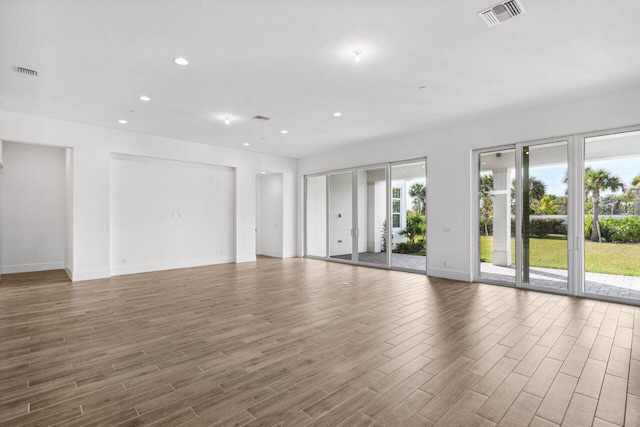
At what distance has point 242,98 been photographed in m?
5.29

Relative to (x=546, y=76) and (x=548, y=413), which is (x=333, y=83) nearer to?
(x=546, y=76)

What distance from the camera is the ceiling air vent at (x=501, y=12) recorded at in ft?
9.57

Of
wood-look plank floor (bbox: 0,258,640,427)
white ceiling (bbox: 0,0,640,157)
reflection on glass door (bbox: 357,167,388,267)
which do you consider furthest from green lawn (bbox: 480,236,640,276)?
reflection on glass door (bbox: 357,167,388,267)

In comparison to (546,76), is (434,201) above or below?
below

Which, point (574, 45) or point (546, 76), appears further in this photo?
point (546, 76)

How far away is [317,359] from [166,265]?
249 inches

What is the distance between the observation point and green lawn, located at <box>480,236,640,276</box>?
505 cm

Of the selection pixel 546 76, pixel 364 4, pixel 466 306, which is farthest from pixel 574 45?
pixel 466 306

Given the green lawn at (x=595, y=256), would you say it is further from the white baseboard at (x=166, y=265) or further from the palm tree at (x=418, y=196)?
the white baseboard at (x=166, y=265)

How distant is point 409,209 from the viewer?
8109 mm

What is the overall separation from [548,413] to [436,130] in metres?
5.97

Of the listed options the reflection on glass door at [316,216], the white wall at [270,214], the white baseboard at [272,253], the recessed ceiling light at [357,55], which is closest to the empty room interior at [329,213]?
the recessed ceiling light at [357,55]

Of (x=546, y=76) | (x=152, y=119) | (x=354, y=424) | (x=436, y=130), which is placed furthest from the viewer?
(x=436, y=130)

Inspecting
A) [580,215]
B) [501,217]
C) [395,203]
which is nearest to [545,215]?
[580,215]
